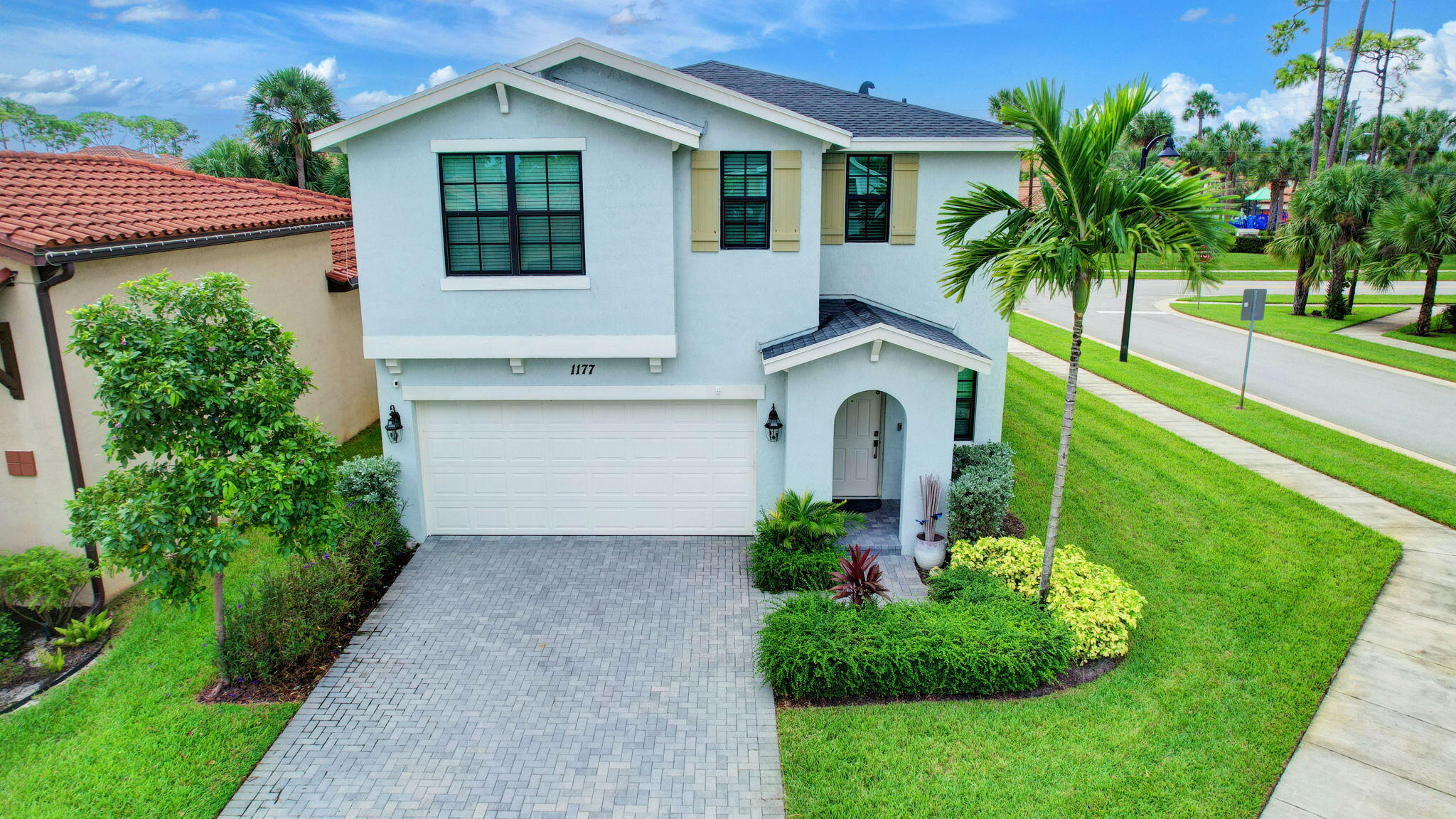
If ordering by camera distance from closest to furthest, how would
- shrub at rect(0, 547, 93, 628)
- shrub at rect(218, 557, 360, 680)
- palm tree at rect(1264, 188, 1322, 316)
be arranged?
shrub at rect(218, 557, 360, 680), shrub at rect(0, 547, 93, 628), palm tree at rect(1264, 188, 1322, 316)

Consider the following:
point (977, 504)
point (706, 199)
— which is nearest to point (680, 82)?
point (706, 199)

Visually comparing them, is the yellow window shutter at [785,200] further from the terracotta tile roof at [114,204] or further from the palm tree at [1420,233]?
the palm tree at [1420,233]

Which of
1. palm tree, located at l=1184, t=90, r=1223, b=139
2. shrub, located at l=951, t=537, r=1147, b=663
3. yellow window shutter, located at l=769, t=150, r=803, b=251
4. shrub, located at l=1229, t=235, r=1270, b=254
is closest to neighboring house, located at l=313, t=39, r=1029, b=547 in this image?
yellow window shutter, located at l=769, t=150, r=803, b=251

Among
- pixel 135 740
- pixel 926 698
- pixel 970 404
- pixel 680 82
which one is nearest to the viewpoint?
pixel 135 740

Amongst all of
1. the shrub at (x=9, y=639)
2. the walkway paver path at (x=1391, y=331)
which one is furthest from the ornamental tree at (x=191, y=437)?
the walkway paver path at (x=1391, y=331)

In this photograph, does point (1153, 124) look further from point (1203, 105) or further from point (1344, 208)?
point (1203, 105)

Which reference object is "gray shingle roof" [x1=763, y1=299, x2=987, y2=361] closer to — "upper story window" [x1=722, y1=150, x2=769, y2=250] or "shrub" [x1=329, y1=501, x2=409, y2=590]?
"upper story window" [x1=722, y1=150, x2=769, y2=250]

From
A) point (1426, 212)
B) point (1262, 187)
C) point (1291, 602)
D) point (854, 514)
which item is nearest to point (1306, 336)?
point (1426, 212)
